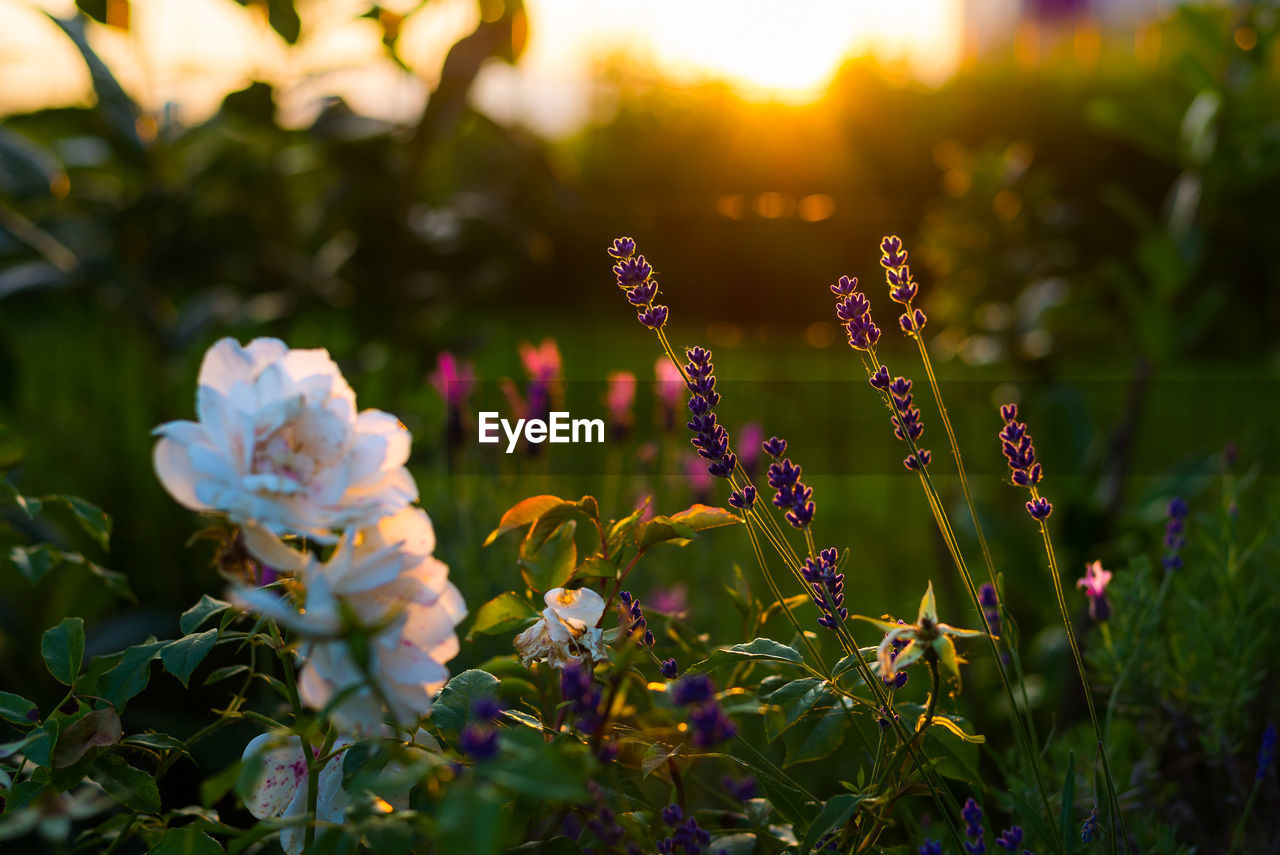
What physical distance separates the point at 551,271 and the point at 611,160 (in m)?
1.49

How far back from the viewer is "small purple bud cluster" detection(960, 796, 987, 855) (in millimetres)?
613

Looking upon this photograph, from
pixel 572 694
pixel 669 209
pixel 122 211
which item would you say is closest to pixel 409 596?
pixel 572 694

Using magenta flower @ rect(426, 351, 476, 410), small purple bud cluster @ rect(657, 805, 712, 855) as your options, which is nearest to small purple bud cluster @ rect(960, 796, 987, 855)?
small purple bud cluster @ rect(657, 805, 712, 855)

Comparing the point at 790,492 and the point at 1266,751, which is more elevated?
the point at 790,492

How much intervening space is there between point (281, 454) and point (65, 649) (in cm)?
26

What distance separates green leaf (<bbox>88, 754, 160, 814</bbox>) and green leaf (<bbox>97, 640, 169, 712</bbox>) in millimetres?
39

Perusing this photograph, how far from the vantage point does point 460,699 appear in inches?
24.7

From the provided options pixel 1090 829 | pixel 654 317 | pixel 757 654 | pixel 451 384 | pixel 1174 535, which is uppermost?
pixel 451 384

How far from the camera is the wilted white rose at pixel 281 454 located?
19.6 inches

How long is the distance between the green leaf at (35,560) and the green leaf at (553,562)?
1.30 ft

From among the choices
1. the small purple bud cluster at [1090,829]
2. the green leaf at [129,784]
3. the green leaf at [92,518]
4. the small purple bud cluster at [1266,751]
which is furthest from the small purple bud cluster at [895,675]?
the green leaf at [92,518]

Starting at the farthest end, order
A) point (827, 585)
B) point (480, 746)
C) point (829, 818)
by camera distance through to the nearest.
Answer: point (827, 585)
point (829, 818)
point (480, 746)

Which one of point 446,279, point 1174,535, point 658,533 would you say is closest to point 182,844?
point 658,533

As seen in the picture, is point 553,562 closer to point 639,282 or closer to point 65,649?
point 639,282
